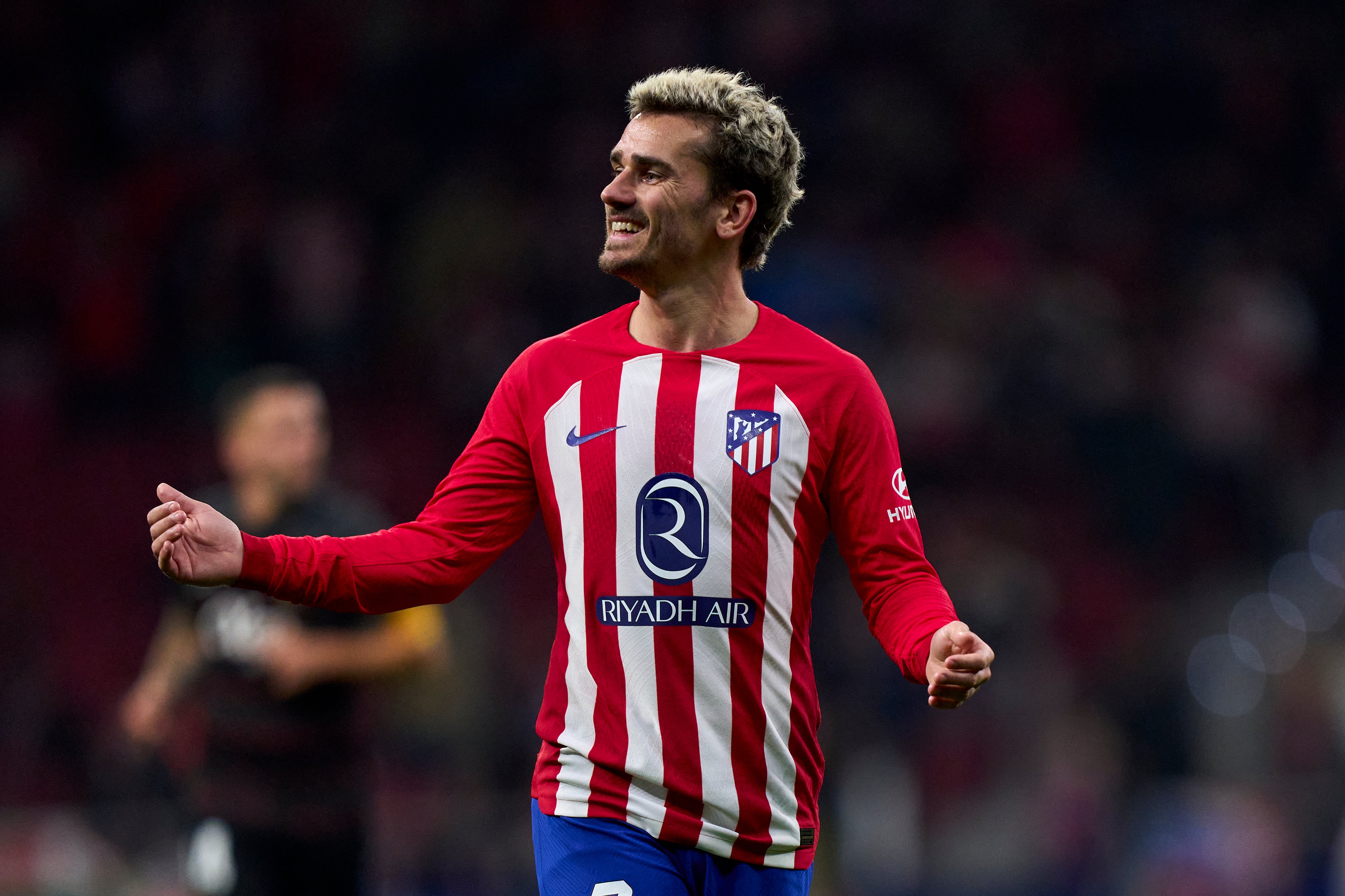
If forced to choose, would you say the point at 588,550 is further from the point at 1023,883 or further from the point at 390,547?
the point at 1023,883

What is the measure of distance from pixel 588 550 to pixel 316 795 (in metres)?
2.28

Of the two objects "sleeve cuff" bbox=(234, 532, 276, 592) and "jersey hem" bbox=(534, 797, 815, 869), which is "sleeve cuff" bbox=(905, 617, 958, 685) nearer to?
"jersey hem" bbox=(534, 797, 815, 869)

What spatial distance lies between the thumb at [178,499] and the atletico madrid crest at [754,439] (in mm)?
941

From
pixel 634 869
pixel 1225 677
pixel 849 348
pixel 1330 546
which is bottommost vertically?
pixel 634 869

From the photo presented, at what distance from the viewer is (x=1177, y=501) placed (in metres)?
9.62

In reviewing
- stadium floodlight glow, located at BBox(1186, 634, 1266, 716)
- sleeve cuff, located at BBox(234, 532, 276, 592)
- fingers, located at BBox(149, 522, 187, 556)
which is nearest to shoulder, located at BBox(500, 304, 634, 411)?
sleeve cuff, located at BBox(234, 532, 276, 592)

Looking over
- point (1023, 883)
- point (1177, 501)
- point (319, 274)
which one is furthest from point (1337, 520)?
point (319, 274)

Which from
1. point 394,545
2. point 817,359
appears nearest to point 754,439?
point 817,359

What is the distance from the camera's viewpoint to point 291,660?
179 inches

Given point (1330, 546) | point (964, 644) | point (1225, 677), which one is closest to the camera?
point (964, 644)

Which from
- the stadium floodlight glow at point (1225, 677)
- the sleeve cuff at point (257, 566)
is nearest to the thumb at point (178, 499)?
the sleeve cuff at point (257, 566)

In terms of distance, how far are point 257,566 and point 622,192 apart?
3.11ft

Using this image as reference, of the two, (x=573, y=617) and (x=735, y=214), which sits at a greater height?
(x=735, y=214)

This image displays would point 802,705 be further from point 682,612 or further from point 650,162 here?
point 650,162
